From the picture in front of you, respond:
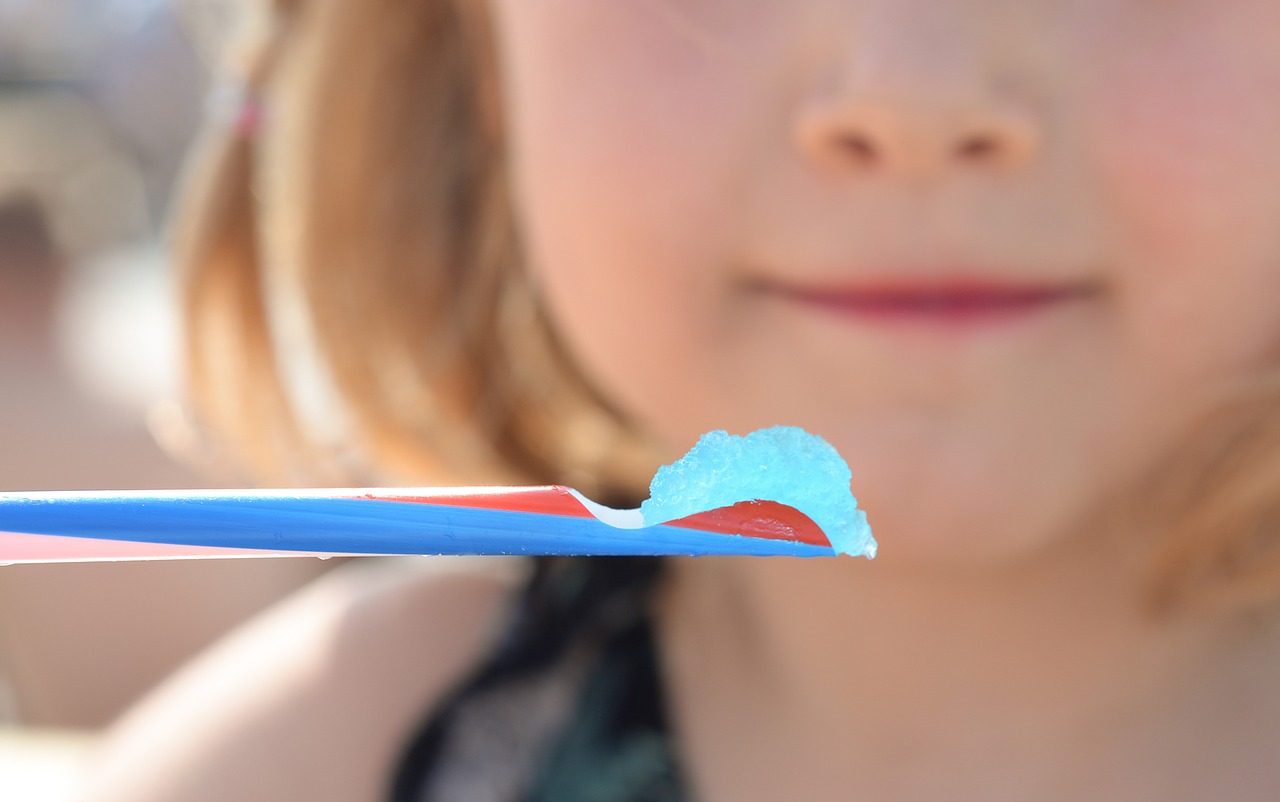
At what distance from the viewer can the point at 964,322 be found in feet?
1.52

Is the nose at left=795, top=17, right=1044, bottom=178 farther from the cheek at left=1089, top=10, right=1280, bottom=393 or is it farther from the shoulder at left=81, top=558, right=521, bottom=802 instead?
the shoulder at left=81, top=558, right=521, bottom=802

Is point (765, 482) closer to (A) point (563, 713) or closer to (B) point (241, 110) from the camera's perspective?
(A) point (563, 713)

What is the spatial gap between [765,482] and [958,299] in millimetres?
233

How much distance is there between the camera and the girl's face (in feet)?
1.41

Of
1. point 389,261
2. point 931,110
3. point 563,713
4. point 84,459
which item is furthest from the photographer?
point 84,459

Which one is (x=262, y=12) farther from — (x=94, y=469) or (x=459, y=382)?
(x=94, y=469)

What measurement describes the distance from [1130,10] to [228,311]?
663 millimetres

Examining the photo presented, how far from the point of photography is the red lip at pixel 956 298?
1.50ft

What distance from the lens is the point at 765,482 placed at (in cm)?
26

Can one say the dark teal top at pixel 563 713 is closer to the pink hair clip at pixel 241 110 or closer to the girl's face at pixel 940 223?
the girl's face at pixel 940 223

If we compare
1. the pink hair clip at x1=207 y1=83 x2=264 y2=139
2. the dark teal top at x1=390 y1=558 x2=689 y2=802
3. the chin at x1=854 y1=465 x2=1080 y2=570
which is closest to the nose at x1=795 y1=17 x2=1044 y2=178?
the chin at x1=854 y1=465 x2=1080 y2=570

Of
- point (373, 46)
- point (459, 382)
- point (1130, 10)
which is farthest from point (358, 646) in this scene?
point (1130, 10)

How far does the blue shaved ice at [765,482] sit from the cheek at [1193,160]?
0.23 metres

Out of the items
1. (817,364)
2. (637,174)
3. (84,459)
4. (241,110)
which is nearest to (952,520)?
(817,364)
